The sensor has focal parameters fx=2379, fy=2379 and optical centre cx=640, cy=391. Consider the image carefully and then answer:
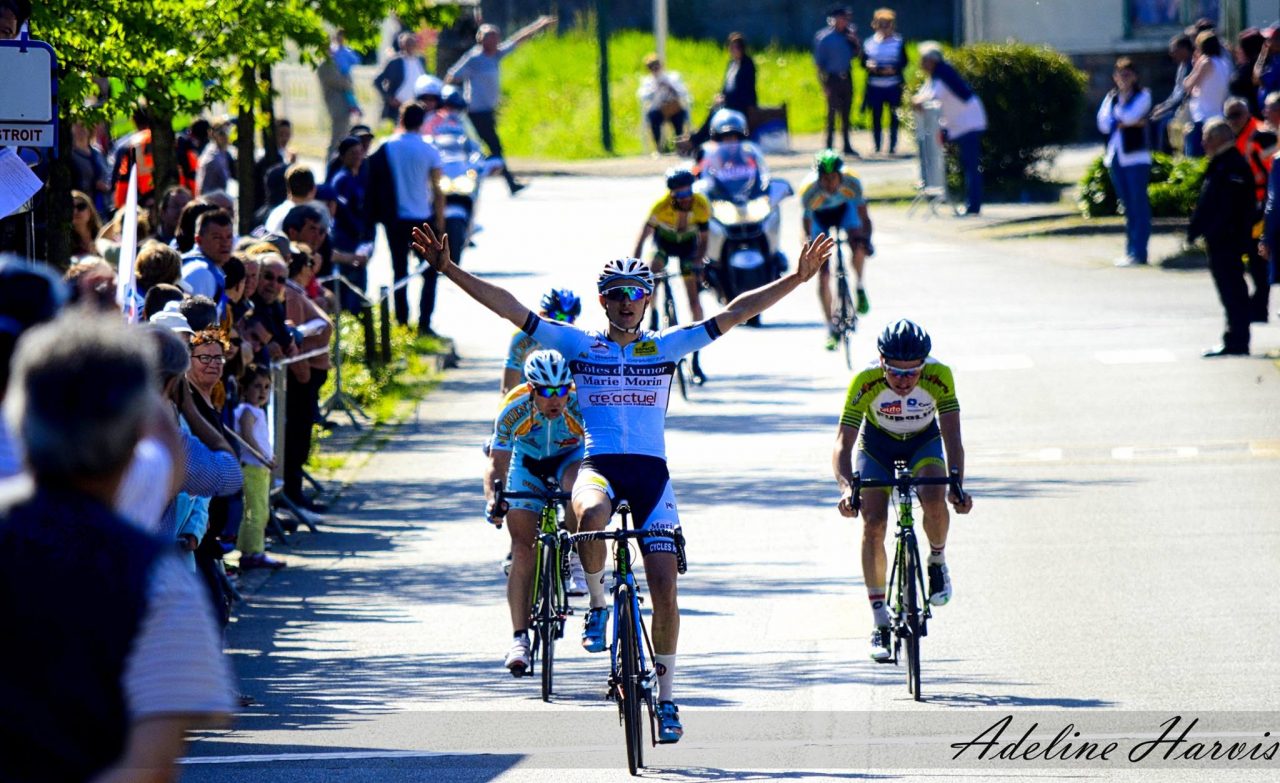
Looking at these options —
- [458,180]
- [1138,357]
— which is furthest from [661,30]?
[1138,357]

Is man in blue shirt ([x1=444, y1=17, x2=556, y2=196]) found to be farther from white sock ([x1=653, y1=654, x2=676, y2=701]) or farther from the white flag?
white sock ([x1=653, y1=654, x2=676, y2=701])

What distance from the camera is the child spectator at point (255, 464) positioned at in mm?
12391

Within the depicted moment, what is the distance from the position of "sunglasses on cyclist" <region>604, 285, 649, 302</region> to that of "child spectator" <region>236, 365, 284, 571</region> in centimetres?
323

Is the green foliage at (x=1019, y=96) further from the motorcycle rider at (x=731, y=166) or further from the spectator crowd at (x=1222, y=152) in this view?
the motorcycle rider at (x=731, y=166)

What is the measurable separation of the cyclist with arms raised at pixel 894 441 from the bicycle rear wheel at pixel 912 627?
32 centimetres

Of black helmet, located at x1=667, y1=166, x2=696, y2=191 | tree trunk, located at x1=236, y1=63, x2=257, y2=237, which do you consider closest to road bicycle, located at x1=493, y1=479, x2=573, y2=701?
black helmet, located at x1=667, y1=166, x2=696, y2=191

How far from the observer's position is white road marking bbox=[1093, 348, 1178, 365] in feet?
66.0

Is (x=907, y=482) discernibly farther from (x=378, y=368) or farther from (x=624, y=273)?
(x=378, y=368)

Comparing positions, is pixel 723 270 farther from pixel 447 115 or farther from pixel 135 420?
pixel 135 420

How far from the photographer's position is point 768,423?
59.1 ft

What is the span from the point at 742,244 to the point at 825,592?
435 inches

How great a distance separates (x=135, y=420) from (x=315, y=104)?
41.0 m

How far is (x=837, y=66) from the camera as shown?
37156mm

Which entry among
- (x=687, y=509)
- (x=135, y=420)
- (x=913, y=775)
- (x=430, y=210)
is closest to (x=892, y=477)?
(x=913, y=775)
